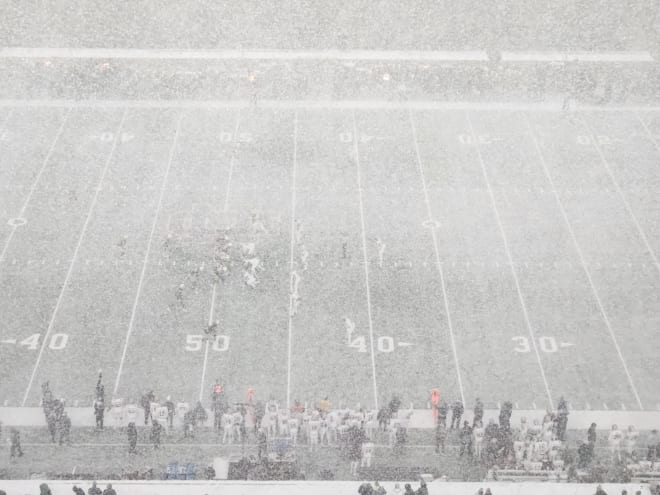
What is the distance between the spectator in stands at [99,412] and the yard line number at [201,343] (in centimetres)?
314

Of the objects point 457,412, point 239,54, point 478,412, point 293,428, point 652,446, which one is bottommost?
point 652,446

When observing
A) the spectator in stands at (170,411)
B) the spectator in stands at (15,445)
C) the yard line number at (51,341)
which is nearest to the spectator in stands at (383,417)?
the spectator in stands at (170,411)

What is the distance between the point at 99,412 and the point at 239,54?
1984 cm

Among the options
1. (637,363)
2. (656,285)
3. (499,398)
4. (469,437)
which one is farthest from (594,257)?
(469,437)

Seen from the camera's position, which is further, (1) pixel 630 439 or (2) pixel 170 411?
(2) pixel 170 411

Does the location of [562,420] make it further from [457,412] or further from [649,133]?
[649,133]

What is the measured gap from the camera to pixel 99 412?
1886cm

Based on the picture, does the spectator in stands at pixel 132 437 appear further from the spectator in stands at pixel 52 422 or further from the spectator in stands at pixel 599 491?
the spectator in stands at pixel 599 491

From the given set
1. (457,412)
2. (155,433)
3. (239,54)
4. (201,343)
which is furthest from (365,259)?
(239,54)

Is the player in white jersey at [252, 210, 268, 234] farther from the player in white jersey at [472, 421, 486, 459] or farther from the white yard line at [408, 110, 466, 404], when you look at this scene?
the player in white jersey at [472, 421, 486, 459]

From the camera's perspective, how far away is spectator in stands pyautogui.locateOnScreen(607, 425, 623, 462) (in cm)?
1844

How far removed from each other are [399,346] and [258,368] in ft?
10.8

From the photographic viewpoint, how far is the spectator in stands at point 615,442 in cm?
1844

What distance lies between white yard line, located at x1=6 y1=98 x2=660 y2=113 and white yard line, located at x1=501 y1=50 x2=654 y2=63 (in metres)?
2.96
